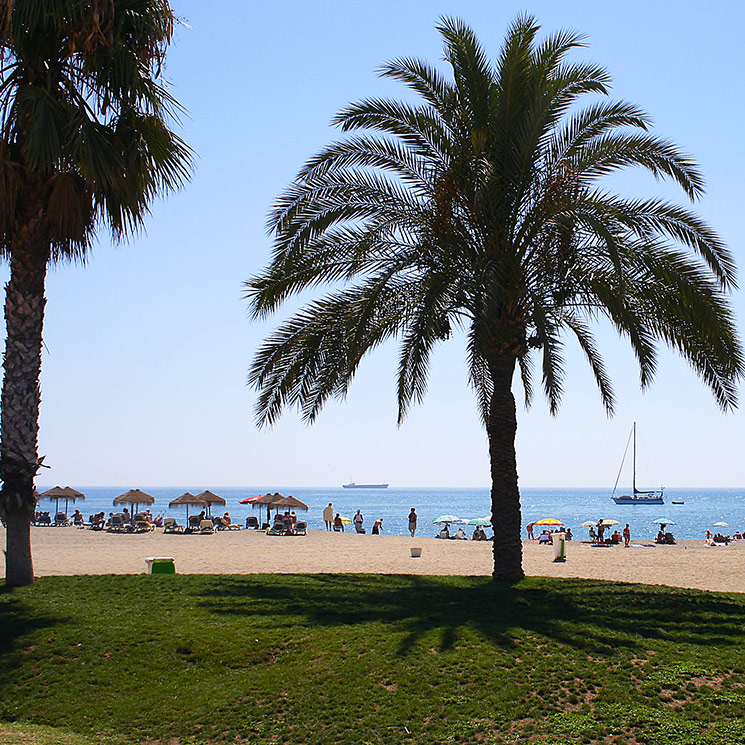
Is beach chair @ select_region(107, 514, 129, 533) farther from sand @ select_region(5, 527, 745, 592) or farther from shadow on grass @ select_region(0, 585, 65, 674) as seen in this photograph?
shadow on grass @ select_region(0, 585, 65, 674)

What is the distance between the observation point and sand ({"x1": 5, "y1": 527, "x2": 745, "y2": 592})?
66.3 ft

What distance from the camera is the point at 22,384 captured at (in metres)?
12.3

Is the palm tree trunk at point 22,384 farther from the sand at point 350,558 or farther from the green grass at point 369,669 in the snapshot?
the sand at point 350,558

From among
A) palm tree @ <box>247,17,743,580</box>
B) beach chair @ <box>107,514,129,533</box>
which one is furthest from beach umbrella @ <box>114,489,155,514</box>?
palm tree @ <box>247,17,743,580</box>

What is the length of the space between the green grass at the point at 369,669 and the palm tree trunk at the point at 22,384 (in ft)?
4.44

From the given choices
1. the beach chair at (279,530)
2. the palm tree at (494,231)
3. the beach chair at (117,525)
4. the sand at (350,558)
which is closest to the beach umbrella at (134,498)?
the beach chair at (117,525)

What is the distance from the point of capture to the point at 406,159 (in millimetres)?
14477

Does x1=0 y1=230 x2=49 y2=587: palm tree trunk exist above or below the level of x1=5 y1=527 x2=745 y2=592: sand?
above

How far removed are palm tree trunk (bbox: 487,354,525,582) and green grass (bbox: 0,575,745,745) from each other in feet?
5.76

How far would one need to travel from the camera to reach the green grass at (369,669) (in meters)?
7.46

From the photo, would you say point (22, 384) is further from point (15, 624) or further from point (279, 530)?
point (279, 530)

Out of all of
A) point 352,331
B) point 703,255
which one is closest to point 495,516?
point 352,331

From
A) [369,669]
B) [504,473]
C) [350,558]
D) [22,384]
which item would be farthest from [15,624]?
[350,558]

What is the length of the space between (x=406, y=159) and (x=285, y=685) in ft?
31.0
